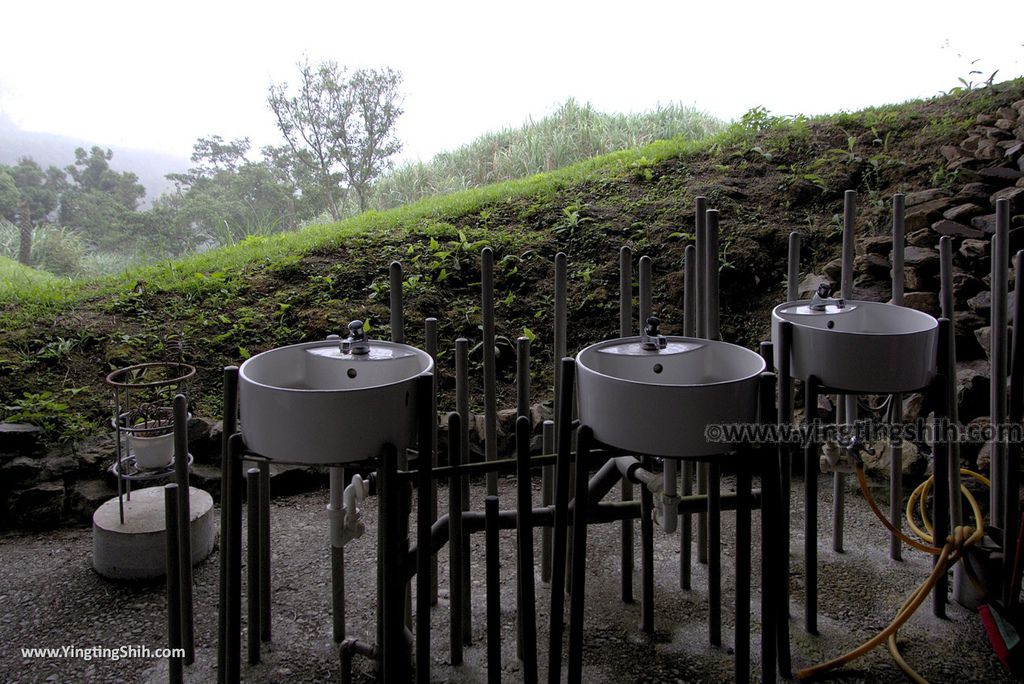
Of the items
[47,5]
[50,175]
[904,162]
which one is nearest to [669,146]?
[904,162]

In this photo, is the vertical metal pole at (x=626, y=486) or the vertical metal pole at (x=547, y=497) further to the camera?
the vertical metal pole at (x=547, y=497)

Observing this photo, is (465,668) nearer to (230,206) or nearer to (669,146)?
(669,146)

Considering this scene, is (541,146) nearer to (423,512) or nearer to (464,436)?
(464,436)

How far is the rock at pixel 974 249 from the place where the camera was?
3623mm

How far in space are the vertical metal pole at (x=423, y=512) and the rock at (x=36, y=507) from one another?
2005 millimetres

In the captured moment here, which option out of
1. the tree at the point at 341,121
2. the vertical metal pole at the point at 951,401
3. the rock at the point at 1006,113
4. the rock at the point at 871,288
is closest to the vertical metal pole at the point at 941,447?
the vertical metal pole at the point at 951,401

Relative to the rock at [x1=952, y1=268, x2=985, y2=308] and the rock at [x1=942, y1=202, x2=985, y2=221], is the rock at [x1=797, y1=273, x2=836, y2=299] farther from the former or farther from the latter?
the rock at [x1=942, y1=202, x2=985, y2=221]

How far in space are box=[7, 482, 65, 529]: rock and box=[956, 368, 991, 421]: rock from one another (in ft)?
12.2

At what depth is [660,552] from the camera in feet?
8.89

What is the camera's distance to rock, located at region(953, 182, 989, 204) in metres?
4.11

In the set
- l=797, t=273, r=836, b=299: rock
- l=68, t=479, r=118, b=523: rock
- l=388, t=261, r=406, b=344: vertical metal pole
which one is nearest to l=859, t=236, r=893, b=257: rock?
l=797, t=273, r=836, b=299: rock

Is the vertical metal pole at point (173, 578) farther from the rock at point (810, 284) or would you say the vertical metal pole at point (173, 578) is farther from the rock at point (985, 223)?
the rock at point (985, 223)

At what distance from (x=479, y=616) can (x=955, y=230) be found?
3294mm

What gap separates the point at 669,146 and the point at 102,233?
731 cm
